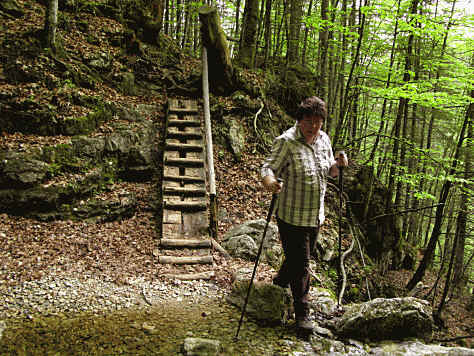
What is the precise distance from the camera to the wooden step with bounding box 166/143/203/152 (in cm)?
664

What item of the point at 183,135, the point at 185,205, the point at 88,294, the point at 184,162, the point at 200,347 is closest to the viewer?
the point at 200,347

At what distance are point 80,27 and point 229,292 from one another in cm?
777

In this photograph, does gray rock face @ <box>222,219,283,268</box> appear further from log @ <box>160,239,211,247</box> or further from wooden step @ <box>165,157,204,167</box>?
wooden step @ <box>165,157,204,167</box>

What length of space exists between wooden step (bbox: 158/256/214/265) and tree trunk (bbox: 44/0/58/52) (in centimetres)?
518

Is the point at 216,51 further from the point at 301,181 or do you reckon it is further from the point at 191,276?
the point at 301,181

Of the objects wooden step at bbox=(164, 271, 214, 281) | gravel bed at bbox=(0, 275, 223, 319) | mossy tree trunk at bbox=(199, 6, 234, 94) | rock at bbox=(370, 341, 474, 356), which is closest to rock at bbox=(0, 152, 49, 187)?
gravel bed at bbox=(0, 275, 223, 319)

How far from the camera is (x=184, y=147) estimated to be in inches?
264

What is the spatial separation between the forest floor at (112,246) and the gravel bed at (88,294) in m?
0.10

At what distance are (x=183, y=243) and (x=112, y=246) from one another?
106 centimetres

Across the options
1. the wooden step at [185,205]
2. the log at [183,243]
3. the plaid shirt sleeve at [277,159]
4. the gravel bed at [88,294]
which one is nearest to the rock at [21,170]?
the gravel bed at [88,294]

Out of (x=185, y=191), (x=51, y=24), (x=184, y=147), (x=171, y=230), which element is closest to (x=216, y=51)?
(x=184, y=147)

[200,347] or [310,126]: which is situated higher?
[310,126]

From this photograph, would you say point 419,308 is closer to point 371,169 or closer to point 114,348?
point 114,348

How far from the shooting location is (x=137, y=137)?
6777 millimetres
